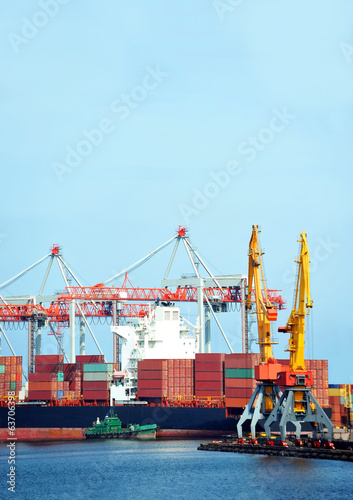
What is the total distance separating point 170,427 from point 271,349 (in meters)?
12.7

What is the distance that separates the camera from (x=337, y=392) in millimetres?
84312

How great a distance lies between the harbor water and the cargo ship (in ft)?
25.8

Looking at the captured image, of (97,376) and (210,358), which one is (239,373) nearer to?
(210,358)

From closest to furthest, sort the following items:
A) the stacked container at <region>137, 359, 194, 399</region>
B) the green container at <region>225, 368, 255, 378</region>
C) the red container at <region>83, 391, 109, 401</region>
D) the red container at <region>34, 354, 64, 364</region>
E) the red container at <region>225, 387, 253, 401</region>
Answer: the red container at <region>225, 387, 253, 401</region> < the green container at <region>225, 368, 255, 378</region> < the stacked container at <region>137, 359, 194, 399</region> < the red container at <region>83, 391, 109, 401</region> < the red container at <region>34, 354, 64, 364</region>

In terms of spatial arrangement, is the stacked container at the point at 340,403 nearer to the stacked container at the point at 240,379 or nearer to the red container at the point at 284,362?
the red container at the point at 284,362

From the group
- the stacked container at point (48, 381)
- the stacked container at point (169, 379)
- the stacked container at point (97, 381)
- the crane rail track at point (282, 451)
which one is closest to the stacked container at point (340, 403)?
the stacked container at point (169, 379)

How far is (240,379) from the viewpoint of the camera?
79.6 meters

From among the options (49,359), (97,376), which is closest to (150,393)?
(97,376)

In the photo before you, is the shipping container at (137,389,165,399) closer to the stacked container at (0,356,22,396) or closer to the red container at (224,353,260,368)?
the red container at (224,353,260,368)

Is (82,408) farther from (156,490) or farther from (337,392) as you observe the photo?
(156,490)

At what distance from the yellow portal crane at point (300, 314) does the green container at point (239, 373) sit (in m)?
7.53

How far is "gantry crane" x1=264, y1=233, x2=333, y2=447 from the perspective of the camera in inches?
2719

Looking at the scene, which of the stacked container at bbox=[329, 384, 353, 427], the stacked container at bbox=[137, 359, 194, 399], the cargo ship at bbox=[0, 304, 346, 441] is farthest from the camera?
the stacked container at bbox=[137, 359, 194, 399]

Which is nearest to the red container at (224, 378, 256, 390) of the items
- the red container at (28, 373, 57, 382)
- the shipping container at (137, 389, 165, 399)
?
Answer: the shipping container at (137, 389, 165, 399)
